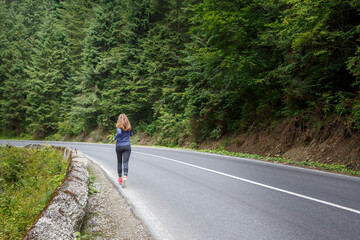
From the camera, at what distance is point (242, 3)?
483 inches

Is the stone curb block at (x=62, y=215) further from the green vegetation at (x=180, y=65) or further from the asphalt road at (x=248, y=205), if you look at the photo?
the green vegetation at (x=180, y=65)

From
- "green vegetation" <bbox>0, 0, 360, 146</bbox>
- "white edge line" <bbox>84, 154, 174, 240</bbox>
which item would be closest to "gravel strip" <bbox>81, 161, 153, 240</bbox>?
"white edge line" <bbox>84, 154, 174, 240</bbox>

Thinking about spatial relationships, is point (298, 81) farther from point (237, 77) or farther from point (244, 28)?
point (244, 28)

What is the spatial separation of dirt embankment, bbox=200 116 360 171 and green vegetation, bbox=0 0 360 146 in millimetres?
568

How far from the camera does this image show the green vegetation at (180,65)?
9.49 m

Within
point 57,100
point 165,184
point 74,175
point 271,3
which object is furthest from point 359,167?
point 57,100

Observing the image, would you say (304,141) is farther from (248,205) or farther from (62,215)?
(62,215)

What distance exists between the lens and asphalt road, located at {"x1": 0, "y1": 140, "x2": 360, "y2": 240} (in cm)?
333

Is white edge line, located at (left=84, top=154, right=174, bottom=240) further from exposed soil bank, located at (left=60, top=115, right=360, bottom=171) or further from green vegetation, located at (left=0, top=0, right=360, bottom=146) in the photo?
green vegetation, located at (left=0, top=0, right=360, bottom=146)

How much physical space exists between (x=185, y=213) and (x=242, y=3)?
39.7 feet

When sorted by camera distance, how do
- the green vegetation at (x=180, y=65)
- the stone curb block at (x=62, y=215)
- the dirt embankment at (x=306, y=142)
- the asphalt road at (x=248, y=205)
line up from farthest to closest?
1. the green vegetation at (x=180, y=65)
2. the dirt embankment at (x=306, y=142)
3. the asphalt road at (x=248, y=205)
4. the stone curb block at (x=62, y=215)

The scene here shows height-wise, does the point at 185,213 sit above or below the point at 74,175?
below

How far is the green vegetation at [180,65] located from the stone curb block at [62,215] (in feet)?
29.8

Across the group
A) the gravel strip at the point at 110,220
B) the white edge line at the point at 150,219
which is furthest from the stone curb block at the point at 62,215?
the white edge line at the point at 150,219
